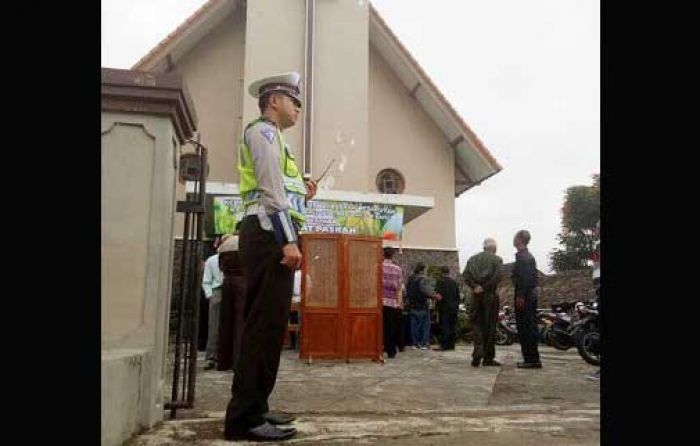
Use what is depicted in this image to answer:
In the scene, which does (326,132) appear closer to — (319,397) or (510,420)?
(319,397)

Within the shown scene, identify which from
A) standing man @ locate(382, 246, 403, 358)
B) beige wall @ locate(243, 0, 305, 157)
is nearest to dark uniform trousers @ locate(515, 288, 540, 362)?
standing man @ locate(382, 246, 403, 358)

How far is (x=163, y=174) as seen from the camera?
3547mm

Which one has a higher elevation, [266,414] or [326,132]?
[326,132]

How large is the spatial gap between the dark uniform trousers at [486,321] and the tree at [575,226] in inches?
1483

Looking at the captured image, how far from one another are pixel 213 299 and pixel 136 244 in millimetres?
4786

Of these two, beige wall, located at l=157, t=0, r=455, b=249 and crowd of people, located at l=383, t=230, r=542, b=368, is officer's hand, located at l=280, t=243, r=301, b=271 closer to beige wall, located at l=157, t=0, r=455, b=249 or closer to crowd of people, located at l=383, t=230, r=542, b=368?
crowd of people, located at l=383, t=230, r=542, b=368

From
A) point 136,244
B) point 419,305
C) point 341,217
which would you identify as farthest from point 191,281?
point 341,217

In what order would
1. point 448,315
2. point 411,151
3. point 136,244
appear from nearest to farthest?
1. point 136,244
2. point 448,315
3. point 411,151

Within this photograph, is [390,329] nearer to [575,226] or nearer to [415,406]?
[415,406]

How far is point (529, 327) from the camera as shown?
27.9ft
